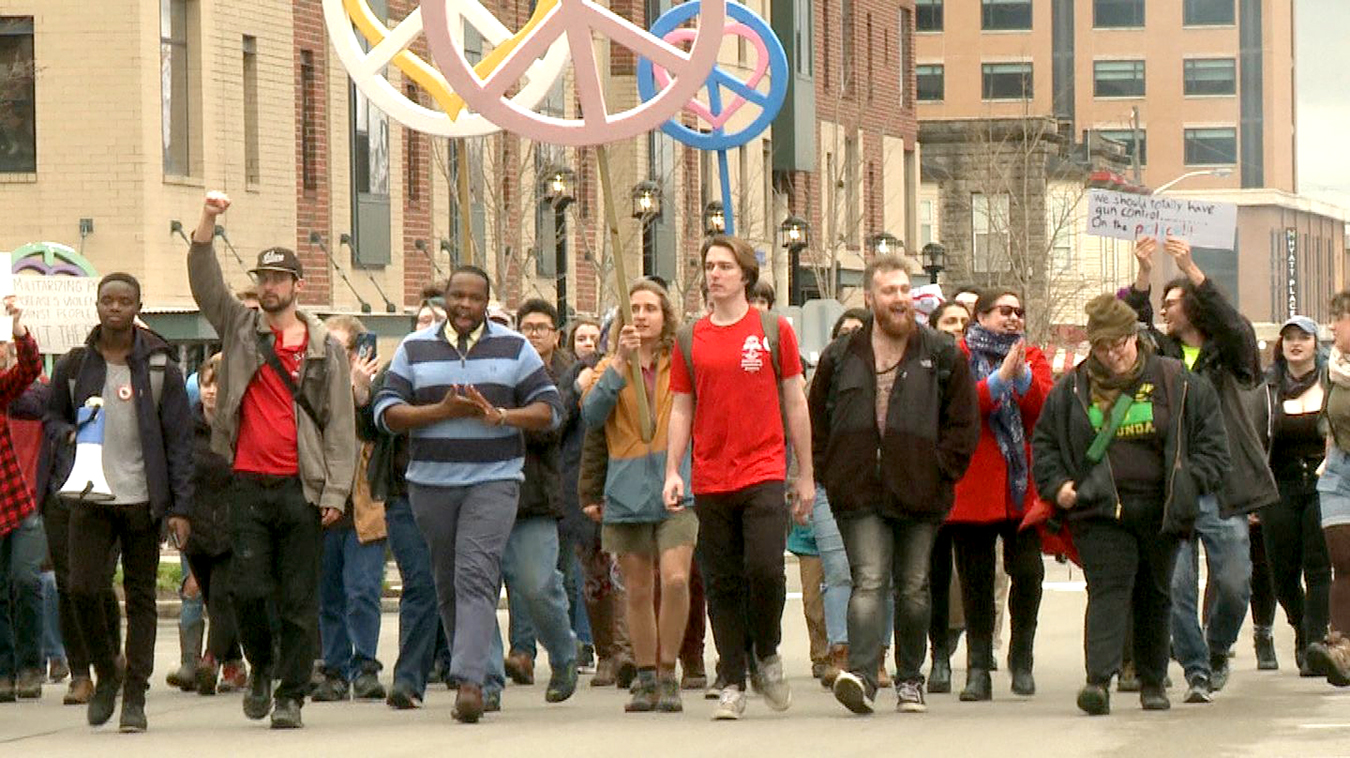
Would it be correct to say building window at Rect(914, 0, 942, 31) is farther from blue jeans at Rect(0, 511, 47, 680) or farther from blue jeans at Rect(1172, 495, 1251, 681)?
blue jeans at Rect(0, 511, 47, 680)

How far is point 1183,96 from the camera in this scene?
132750mm

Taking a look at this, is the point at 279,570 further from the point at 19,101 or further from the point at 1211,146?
the point at 1211,146

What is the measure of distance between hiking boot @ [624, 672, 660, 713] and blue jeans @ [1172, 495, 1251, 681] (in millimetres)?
2545

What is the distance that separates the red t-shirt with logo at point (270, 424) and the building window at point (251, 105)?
21482 mm

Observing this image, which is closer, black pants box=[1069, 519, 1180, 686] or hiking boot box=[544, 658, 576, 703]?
black pants box=[1069, 519, 1180, 686]

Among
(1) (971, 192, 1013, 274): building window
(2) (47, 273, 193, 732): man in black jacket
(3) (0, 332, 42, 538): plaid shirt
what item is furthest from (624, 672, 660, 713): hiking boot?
(1) (971, 192, 1013, 274): building window

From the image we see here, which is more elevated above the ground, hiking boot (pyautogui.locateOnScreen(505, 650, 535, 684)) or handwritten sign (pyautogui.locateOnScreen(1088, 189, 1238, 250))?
handwritten sign (pyautogui.locateOnScreen(1088, 189, 1238, 250))

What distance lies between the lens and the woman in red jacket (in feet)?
47.0

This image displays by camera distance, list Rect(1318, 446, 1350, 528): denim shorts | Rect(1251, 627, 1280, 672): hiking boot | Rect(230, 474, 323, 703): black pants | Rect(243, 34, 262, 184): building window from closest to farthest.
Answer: Rect(230, 474, 323, 703): black pants → Rect(1318, 446, 1350, 528): denim shorts → Rect(1251, 627, 1280, 672): hiking boot → Rect(243, 34, 262, 184): building window

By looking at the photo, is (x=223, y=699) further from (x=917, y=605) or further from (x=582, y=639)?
(x=917, y=605)

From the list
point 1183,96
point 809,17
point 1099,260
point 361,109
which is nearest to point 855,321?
point 361,109

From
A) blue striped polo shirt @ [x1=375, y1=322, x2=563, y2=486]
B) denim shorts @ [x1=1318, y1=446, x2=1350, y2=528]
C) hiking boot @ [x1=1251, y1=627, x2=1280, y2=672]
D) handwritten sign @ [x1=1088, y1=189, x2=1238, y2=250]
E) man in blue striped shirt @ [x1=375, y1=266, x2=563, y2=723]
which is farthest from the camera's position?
handwritten sign @ [x1=1088, y1=189, x2=1238, y2=250]

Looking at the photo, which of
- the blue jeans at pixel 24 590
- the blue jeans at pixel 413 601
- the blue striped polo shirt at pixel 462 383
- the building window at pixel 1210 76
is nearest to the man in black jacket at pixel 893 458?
the blue striped polo shirt at pixel 462 383

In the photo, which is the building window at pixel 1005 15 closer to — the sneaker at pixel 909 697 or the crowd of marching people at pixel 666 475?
the crowd of marching people at pixel 666 475
